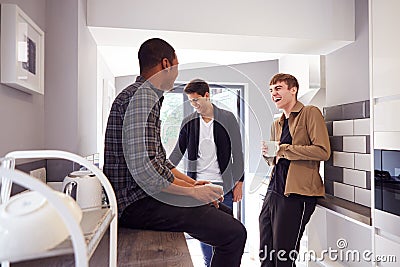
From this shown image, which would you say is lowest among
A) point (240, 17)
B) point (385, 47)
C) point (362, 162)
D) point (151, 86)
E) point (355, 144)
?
point (362, 162)

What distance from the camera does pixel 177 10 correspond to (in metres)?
2.29

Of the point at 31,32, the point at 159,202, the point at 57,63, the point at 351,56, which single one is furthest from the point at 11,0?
the point at 351,56

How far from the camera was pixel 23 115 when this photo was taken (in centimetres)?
157

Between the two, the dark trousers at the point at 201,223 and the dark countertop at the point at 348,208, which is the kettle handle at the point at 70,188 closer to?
the dark trousers at the point at 201,223

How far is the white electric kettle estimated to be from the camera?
1701mm

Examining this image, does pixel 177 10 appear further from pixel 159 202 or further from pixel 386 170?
pixel 386 170

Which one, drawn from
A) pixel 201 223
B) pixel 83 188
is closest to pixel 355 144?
pixel 201 223

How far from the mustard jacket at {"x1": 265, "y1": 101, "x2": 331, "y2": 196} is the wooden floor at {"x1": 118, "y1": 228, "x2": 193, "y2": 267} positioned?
0.99m

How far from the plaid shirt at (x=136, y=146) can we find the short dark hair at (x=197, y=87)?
0.65 feet

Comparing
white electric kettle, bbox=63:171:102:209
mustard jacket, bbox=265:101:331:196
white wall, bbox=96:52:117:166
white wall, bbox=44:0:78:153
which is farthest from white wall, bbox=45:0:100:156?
white wall, bbox=96:52:117:166

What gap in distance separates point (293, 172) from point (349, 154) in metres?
0.45

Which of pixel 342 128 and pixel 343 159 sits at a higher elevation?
pixel 342 128

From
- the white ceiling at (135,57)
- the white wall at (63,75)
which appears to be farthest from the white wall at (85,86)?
the white ceiling at (135,57)

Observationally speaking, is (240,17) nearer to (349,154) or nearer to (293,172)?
(293,172)
